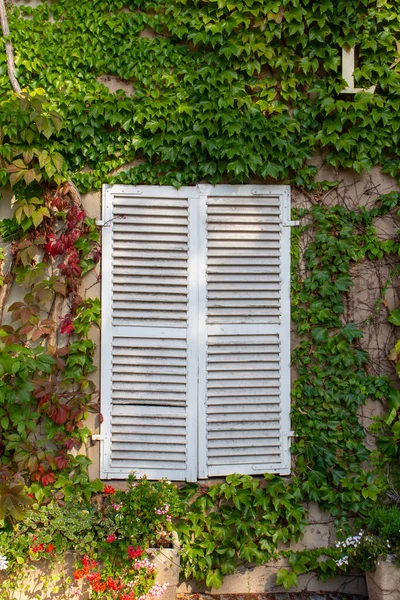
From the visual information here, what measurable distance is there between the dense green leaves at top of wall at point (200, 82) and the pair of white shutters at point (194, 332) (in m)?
0.24

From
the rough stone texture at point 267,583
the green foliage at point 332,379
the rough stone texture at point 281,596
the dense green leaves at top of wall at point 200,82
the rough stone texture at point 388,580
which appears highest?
the dense green leaves at top of wall at point 200,82

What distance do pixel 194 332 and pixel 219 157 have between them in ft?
3.81

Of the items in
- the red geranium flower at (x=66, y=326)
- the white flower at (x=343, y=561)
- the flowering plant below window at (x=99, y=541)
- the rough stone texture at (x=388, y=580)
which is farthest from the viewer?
the red geranium flower at (x=66, y=326)

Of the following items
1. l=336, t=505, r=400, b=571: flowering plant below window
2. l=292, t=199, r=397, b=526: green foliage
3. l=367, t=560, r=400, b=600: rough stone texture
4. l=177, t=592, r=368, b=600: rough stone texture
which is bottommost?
l=177, t=592, r=368, b=600: rough stone texture

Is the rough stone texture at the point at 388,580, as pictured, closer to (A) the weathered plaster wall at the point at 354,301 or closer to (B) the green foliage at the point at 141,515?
(A) the weathered plaster wall at the point at 354,301

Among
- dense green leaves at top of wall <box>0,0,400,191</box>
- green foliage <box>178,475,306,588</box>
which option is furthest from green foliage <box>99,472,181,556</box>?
dense green leaves at top of wall <box>0,0,400,191</box>

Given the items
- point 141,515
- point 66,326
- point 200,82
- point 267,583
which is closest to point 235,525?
point 267,583

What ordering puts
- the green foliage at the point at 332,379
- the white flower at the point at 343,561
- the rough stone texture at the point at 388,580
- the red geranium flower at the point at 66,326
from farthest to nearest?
1. the green foliage at the point at 332,379
2. the red geranium flower at the point at 66,326
3. the white flower at the point at 343,561
4. the rough stone texture at the point at 388,580

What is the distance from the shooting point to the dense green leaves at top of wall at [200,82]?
13.4ft

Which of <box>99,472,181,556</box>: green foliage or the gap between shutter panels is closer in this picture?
<box>99,472,181,556</box>: green foliage

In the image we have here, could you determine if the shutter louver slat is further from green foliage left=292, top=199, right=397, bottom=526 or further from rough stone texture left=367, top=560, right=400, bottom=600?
rough stone texture left=367, top=560, right=400, bottom=600

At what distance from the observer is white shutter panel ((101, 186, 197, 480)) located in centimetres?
407

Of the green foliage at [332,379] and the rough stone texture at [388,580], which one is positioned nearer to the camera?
the rough stone texture at [388,580]

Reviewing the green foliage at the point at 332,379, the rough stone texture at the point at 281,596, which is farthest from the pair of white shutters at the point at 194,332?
the rough stone texture at the point at 281,596
